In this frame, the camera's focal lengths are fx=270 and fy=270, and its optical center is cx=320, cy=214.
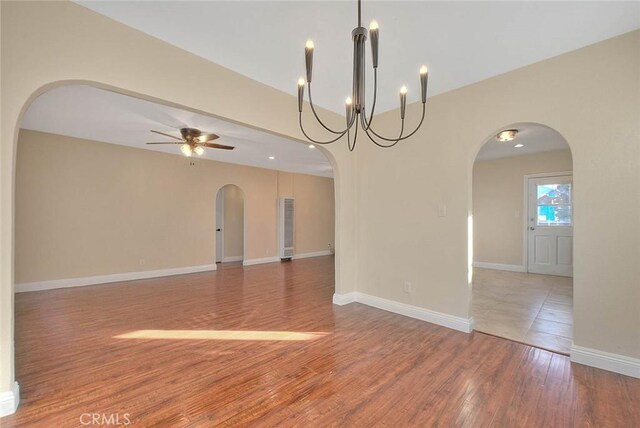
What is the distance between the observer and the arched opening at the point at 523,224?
421 cm

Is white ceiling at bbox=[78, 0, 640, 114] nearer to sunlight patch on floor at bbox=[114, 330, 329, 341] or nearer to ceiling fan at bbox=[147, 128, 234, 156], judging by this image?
ceiling fan at bbox=[147, 128, 234, 156]

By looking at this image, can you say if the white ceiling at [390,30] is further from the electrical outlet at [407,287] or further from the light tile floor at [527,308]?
the light tile floor at [527,308]

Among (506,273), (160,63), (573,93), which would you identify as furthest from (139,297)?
(506,273)

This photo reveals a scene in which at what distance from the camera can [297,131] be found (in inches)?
125

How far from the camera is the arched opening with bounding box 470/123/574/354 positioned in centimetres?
421

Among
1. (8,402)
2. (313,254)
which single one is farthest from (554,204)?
(8,402)

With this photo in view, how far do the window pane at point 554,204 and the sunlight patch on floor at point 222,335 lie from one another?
5751 millimetres

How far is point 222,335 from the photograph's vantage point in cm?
288

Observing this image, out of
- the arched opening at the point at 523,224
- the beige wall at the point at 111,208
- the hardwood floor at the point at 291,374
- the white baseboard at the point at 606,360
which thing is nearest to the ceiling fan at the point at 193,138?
the beige wall at the point at 111,208

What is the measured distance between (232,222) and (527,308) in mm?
7279

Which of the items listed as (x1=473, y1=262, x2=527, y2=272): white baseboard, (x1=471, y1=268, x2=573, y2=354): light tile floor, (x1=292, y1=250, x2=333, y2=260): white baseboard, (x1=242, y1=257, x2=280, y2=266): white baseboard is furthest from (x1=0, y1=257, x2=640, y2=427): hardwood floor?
(x1=292, y1=250, x2=333, y2=260): white baseboard

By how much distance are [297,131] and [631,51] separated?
9.61 ft

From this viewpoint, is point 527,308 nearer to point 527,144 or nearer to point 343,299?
point 343,299

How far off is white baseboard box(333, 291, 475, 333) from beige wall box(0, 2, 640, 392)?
3.4 inches
